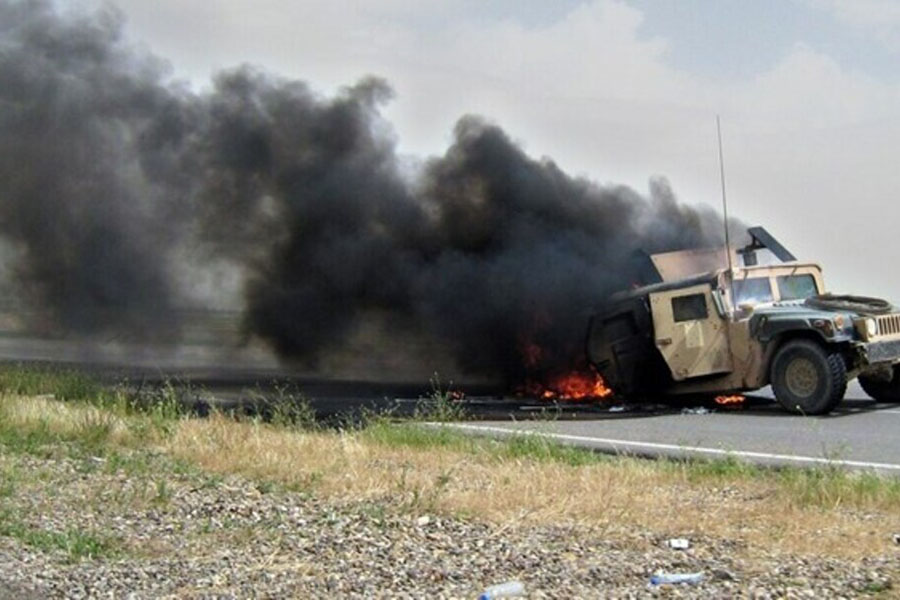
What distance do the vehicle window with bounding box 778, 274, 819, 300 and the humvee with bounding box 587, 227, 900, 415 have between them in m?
0.01

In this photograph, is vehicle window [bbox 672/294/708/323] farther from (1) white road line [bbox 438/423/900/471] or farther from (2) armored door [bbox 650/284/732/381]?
(1) white road line [bbox 438/423/900/471]

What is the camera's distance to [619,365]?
49.6ft

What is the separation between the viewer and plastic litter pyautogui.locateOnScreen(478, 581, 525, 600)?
5.63m

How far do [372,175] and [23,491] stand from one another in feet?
43.4

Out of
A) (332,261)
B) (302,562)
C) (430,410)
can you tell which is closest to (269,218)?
(332,261)

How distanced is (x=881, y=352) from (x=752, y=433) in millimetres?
2042

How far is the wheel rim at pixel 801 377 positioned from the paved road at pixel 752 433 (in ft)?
0.94

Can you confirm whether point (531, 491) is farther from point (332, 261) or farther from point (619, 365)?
point (332, 261)

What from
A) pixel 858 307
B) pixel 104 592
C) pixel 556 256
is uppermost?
pixel 556 256

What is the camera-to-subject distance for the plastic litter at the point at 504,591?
5.63 metres

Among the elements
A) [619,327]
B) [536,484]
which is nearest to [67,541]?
[536,484]

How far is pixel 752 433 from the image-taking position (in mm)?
12133

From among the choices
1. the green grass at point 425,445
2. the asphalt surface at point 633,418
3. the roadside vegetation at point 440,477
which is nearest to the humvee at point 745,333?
the asphalt surface at point 633,418

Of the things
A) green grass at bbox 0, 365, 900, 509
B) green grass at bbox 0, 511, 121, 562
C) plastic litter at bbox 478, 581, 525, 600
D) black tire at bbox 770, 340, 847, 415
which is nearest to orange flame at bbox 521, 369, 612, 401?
green grass at bbox 0, 365, 900, 509
